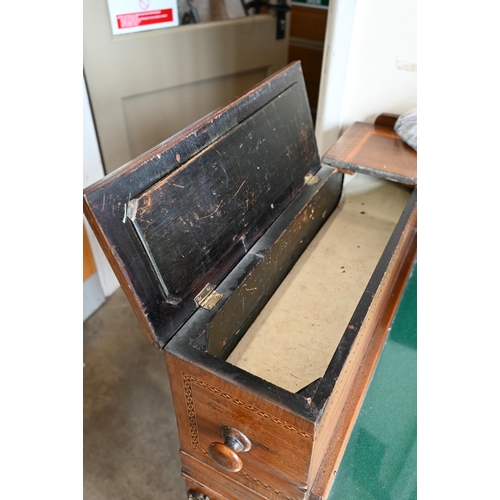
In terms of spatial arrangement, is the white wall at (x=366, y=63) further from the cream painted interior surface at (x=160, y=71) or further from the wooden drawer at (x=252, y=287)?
the cream painted interior surface at (x=160, y=71)

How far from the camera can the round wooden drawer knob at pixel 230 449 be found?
77 cm

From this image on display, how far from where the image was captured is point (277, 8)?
205 centimetres

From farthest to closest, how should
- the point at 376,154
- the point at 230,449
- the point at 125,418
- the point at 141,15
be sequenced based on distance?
the point at 125,418 < the point at 141,15 < the point at 376,154 < the point at 230,449

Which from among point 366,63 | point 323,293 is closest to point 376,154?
point 366,63

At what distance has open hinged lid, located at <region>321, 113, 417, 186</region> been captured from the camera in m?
1.30

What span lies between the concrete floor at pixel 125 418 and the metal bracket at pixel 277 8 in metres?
1.61

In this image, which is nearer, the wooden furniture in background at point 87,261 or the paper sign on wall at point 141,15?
the paper sign on wall at point 141,15

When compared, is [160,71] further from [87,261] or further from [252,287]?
[252,287]

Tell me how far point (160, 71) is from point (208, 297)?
1261 mm

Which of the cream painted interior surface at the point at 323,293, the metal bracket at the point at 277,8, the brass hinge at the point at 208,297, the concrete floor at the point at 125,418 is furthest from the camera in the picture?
the metal bracket at the point at 277,8

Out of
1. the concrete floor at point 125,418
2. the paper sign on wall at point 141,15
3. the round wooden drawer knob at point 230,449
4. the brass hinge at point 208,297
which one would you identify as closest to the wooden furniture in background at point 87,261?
the concrete floor at point 125,418

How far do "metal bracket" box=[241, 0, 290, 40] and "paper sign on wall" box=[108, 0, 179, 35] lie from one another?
0.46 metres
